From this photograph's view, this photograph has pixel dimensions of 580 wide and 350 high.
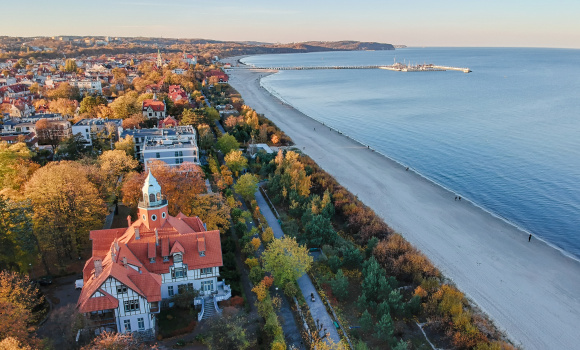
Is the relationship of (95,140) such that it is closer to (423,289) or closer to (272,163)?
(272,163)

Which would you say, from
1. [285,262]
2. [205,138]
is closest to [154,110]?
[205,138]

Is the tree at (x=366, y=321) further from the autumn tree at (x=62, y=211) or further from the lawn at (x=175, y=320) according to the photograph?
the autumn tree at (x=62, y=211)

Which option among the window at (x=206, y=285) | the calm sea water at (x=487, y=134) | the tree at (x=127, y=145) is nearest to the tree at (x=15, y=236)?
the window at (x=206, y=285)

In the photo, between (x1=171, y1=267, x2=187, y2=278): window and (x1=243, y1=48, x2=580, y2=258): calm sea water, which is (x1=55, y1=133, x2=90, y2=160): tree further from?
(x1=243, y1=48, x2=580, y2=258): calm sea water

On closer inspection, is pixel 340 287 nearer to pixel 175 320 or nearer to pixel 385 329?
pixel 385 329

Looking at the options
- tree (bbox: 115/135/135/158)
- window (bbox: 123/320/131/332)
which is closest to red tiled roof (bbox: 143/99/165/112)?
tree (bbox: 115/135/135/158)

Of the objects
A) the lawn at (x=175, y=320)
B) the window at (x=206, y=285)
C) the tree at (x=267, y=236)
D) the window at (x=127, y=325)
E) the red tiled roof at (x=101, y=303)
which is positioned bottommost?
the lawn at (x=175, y=320)

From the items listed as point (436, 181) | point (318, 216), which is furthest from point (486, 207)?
point (318, 216)
